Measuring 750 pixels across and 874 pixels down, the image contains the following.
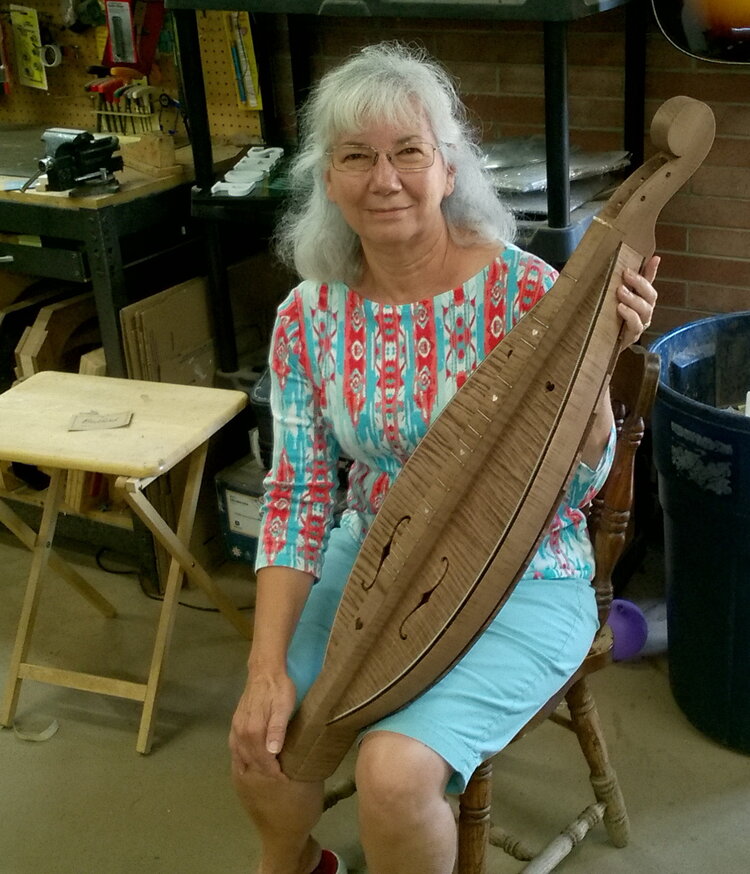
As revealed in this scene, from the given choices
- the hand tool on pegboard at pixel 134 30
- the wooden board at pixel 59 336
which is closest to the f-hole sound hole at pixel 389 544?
the wooden board at pixel 59 336

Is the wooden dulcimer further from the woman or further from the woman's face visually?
the woman's face

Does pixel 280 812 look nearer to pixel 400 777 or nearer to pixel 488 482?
pixel 400 777

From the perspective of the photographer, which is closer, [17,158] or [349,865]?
[349,865]

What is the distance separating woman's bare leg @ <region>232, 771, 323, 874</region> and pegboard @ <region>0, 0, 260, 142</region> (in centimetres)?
182

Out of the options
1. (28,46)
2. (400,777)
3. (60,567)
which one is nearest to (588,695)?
(400,777)

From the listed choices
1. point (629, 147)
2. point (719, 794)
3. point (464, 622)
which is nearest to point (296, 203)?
point (629, 147)

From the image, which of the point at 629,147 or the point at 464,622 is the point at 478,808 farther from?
the point at 629,147

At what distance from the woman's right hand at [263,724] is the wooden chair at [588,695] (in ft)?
0.90

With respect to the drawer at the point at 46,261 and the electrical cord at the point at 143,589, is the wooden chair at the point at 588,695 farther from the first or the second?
the drawer at the point at 46,261

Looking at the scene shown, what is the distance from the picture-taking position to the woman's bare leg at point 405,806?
1312 millimetres

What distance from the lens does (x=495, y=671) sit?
141cm

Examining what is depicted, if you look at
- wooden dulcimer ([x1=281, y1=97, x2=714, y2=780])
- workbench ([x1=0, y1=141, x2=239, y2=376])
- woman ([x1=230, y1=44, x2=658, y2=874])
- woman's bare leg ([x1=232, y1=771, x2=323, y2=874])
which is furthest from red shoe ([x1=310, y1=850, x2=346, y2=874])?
workbench ([x1=0, y1=141, x2=239, y2=376])

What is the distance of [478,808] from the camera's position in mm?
1465

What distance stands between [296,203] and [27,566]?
1.33m
